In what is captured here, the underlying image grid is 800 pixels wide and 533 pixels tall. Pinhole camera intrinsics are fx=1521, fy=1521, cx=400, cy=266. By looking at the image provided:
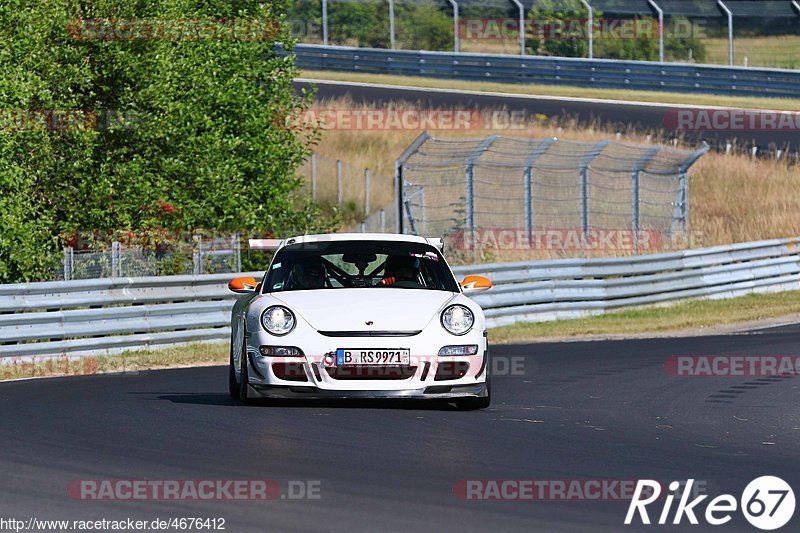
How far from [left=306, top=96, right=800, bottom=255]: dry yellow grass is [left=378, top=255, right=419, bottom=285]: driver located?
2151 centimetres

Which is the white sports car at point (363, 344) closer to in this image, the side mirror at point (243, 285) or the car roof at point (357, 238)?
the side mirror at point (243, 285)

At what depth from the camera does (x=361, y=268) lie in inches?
472

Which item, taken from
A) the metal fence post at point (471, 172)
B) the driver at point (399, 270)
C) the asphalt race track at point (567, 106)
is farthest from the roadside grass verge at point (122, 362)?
the asphalt race track at point (567, 106)

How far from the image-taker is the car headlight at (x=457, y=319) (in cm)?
1063

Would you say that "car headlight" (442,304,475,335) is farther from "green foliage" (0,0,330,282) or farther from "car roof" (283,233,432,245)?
"green foliage" (0,0,330,282)

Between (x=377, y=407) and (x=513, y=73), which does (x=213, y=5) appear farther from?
(x=513, y=73)

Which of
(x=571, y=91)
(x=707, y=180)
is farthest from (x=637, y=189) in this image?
(x=571, y=91)

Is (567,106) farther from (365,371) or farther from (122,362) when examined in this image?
(365,371)

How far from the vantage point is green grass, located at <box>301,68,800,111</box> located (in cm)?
4219

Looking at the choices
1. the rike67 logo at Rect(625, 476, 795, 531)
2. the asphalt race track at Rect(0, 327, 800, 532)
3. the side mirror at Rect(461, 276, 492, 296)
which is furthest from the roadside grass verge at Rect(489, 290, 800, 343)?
the rike67 logo at Rect(625, 476, 795, 531)

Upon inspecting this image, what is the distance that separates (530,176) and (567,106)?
1577cm

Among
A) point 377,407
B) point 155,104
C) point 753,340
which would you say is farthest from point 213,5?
point 377,407

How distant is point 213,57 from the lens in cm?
2348

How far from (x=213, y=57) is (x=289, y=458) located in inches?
627
